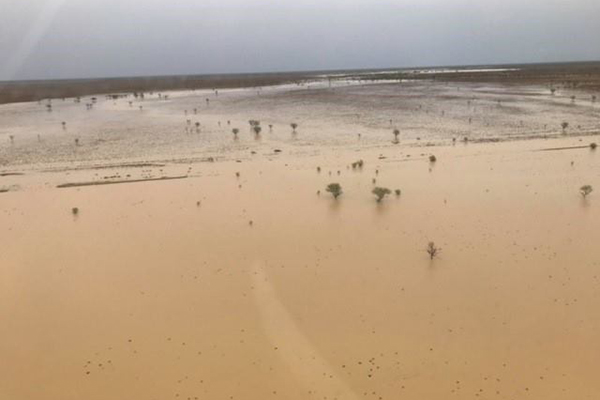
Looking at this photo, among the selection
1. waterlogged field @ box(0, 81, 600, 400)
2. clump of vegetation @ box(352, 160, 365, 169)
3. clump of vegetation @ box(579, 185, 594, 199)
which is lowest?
waterlogged field @ box(0, 81, 600, 400)

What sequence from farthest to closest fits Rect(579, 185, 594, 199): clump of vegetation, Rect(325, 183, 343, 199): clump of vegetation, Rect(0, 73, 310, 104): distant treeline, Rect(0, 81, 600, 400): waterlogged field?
Rect(0, 73, 310, 104): distant treeline → Rect(325, 183, 343, 199): clump of vegetation → Rect(579, 185, 594, 199): clump of vegetation → Rect(0, 81, 600, 400): waterlogged field

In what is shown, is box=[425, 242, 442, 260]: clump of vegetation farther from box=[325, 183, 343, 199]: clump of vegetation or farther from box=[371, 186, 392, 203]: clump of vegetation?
box=[325, 183, 343, 199]: clump of vegetation

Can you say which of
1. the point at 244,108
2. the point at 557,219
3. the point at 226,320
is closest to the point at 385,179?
the point at 557,219

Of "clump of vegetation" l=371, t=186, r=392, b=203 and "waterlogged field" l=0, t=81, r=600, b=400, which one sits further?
"clump of vegetation" l=371, t=186, r=392, b=203

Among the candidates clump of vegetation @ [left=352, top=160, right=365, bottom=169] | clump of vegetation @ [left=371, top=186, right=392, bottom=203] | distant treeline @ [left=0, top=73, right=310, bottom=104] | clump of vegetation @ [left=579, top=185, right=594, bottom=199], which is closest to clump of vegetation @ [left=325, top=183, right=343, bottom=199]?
clump of vegetation @ [left=371, top=186, right=392, bottom=203]

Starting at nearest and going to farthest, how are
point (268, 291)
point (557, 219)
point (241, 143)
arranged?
1. point (268, 291)
2. point (557, 219)
3. point (241, 143)

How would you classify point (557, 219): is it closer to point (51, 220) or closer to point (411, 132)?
point (51, 220)
